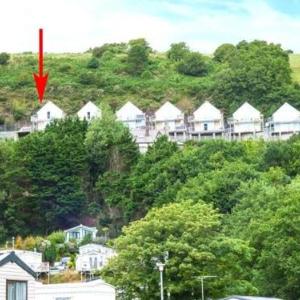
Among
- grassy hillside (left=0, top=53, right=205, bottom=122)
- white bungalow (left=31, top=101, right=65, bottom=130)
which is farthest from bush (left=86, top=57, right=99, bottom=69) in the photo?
white bungalow (left=31, top=101, right=65, bottom=130)

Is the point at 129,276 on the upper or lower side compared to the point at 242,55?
lower

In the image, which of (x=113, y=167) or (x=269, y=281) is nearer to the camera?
(x=269, y=281)

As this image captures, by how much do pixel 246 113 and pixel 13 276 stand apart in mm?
89588

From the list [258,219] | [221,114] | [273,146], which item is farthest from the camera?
[221,114]

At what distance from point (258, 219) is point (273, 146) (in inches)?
1185

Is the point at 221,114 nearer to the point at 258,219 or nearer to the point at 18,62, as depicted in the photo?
the point at 18,62

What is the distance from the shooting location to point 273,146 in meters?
96.3

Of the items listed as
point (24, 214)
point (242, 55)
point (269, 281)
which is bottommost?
point (269, 281)

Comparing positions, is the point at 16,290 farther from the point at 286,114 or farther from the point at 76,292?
the point at 286,114

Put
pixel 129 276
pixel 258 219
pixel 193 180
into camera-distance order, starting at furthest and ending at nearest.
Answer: pixel 193 180 → pixel 258 219 → pixel 129 276

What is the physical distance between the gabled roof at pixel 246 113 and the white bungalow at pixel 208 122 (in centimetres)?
208

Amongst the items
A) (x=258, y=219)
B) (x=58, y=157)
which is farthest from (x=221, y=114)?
(x=258, y=219)

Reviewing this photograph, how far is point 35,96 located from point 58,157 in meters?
39.6

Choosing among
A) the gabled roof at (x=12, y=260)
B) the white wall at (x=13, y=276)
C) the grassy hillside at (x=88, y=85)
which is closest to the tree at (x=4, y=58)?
the grassy hillside at (x=88, y=85)
